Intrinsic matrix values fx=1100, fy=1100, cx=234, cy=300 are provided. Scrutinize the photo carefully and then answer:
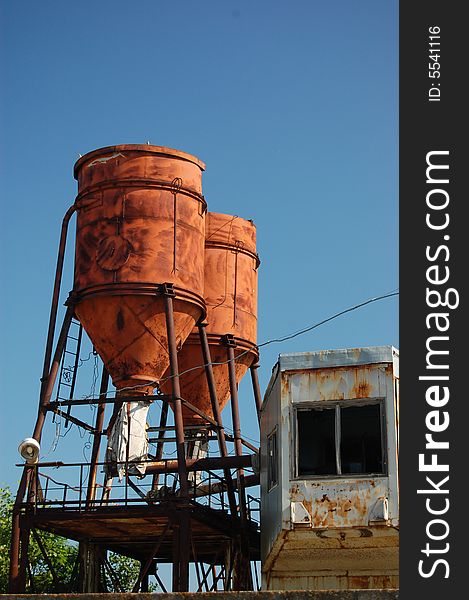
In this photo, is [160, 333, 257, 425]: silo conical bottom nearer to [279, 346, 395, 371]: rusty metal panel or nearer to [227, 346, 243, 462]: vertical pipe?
[227, 346, 243, 462]: vertical pipe

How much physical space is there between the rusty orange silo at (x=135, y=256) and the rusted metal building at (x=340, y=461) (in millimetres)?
5370

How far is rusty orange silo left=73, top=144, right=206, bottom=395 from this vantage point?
88.2 ft

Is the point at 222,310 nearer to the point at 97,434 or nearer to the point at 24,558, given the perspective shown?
the point at 97,434

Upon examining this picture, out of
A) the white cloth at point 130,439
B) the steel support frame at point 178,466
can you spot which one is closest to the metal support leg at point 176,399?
the steel support frame at point 178,466

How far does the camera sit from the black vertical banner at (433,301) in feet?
36.1

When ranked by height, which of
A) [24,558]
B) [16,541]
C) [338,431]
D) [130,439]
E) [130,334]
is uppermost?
[130,334]

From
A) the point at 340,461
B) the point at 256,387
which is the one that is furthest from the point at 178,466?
the point at 256,387

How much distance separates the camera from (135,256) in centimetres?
2691

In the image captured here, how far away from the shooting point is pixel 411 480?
11398 millimetres

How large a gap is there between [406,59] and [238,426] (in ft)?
66.5

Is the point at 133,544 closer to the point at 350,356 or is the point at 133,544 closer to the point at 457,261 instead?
the point at 350,356

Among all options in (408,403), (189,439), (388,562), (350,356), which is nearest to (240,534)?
(189,439)

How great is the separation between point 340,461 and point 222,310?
12051 mm

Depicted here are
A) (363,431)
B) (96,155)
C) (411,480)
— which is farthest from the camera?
(96,155)
